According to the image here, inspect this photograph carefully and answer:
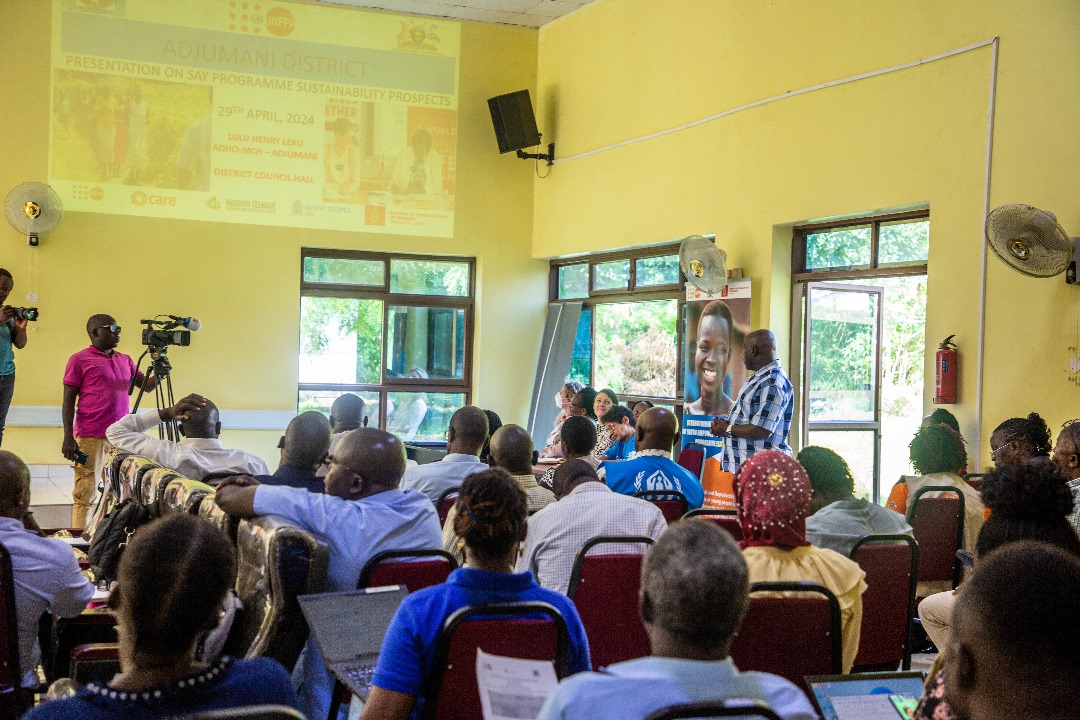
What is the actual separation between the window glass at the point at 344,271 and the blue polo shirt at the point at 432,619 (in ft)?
27.7

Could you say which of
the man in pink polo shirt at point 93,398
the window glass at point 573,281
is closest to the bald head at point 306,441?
the man in pink polo shirt at point 93,398

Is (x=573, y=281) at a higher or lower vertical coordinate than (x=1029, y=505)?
higher

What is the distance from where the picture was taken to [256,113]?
9672 mm

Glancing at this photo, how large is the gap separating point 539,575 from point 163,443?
2513mm

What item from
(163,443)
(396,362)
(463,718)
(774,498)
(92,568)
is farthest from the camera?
(396,362)

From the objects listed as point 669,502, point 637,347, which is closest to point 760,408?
point 669,502

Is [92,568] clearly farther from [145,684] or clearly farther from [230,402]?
[230,402]

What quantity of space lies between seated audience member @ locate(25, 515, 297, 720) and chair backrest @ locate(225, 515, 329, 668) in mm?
1062

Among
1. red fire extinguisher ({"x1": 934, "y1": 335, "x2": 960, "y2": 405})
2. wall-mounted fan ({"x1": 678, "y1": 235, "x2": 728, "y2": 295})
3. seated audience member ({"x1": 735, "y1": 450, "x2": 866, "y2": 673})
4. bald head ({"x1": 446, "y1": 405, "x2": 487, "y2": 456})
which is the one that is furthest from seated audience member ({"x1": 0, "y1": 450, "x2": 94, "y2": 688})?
wall-mounted fan ({"x1": 678, "y1": 235, "x2": 728, "y2": 295})

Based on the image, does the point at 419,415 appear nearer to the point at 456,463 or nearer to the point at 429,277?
the point at 429,277

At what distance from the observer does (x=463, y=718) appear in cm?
198

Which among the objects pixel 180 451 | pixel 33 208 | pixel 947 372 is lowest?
pixel 180 451

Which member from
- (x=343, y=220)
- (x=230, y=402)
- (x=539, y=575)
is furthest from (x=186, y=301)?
(x=539, y=575)

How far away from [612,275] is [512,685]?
8.07 m
